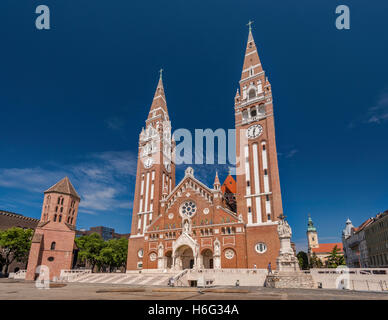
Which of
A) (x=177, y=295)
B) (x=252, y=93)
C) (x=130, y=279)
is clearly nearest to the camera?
(x=177, y=295)

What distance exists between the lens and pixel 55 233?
145ft

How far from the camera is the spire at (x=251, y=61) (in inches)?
1961

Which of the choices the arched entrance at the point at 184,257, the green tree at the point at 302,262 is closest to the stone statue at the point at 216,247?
the arched entrance at the point at 184,257

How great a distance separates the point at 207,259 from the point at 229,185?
1970 centimetres

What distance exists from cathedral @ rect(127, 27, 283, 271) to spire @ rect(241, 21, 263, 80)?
0.20ft

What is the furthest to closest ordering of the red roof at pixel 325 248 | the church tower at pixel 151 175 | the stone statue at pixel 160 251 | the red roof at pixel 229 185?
the red roof at pixel 325 248 → the red roof at pixel 229 185 → the church tower at pixel 151 175 → the stone statue at pixel 160 251

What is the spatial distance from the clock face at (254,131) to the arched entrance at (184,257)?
72.3 ft

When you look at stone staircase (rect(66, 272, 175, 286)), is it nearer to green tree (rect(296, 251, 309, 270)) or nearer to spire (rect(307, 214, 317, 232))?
green tree (rect(296, 251, 309, 270))

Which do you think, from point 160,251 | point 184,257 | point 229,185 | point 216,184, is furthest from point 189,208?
point 229,185

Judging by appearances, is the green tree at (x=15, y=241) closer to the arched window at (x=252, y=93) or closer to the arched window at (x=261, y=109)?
the arched window at (x=261, y=109)

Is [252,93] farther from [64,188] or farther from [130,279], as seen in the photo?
[64,188]

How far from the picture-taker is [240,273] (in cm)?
2941
